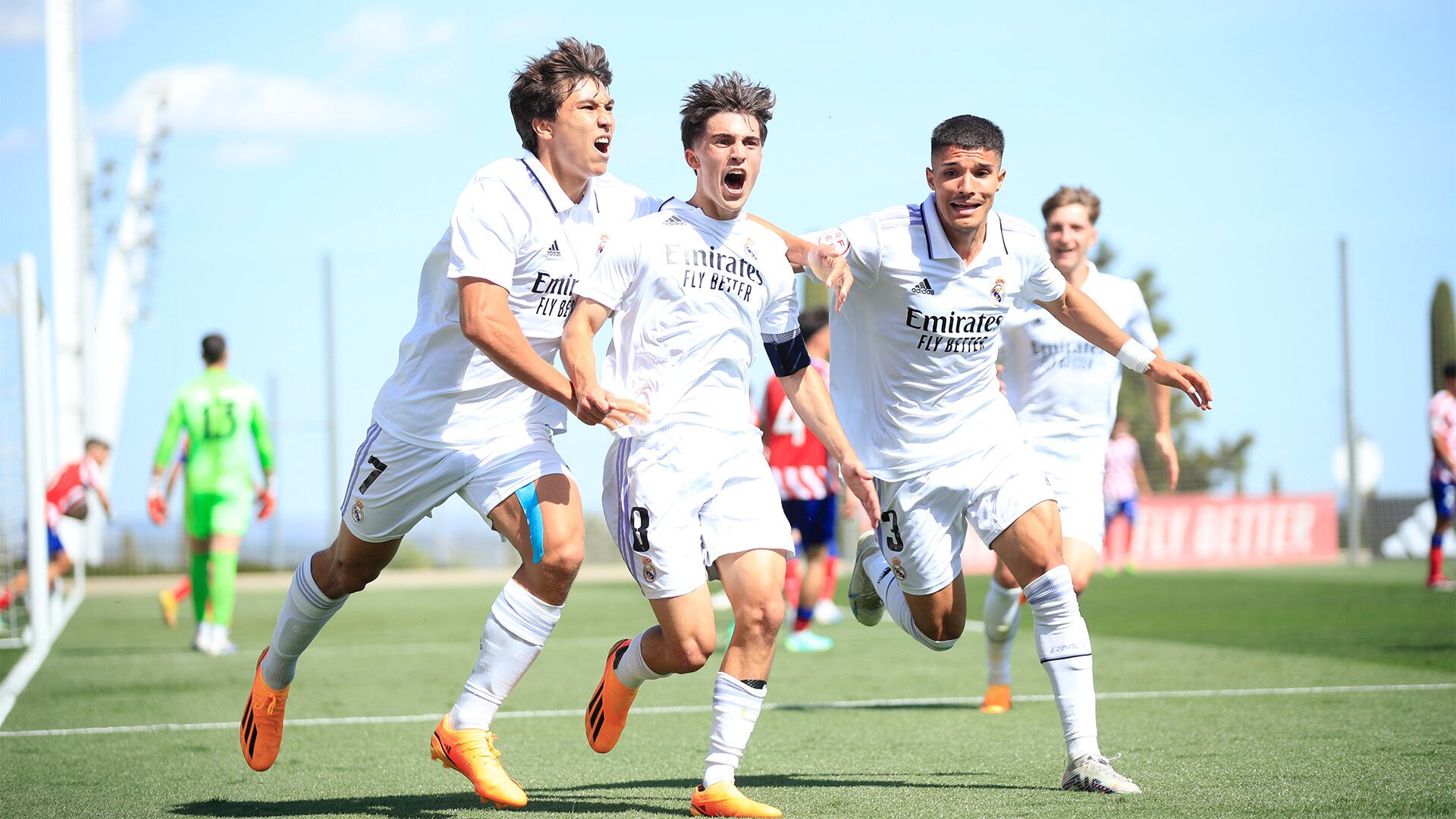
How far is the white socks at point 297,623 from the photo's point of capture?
5.23 m

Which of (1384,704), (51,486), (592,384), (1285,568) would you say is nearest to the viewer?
(592,384)

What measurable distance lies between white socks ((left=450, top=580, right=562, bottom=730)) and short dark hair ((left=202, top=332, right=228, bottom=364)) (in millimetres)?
7562

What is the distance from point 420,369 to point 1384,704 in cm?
489

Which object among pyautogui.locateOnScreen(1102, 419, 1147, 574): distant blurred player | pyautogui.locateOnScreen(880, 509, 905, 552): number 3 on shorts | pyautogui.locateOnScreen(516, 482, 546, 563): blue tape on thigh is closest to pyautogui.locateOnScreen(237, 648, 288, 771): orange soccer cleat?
pyautogui.locateOnScreen(516, 482, 546, 563): blue tape on thigh

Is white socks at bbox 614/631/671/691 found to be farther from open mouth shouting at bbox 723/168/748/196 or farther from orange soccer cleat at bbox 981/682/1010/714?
orange soccer cleat at bbox 981/682/1010/714

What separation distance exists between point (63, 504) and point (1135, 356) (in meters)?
12.1

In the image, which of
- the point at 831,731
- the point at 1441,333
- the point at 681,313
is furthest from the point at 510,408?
the point at 1441,333

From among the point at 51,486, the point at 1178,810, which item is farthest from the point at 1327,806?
the point at 51,486

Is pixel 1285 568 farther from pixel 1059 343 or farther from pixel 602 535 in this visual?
pixel 1059 343

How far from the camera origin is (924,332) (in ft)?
17.7

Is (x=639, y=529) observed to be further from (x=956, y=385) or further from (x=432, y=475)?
(x=956, y=385)

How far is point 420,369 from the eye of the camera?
491 cm

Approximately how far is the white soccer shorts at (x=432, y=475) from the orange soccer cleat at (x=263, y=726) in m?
0.80

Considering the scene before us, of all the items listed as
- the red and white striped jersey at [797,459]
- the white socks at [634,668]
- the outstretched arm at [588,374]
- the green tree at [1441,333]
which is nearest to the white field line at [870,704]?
the white socks at [634,668]
